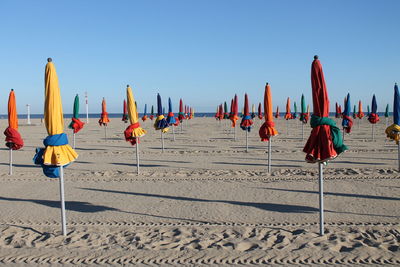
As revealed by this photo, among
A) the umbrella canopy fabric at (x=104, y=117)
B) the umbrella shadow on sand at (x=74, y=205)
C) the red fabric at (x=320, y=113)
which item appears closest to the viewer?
the red fabric at (x=320, y=113)

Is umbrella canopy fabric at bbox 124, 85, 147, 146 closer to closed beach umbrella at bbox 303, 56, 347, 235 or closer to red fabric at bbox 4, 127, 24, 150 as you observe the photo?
red fabric at bbox 4, 127, 24, 150

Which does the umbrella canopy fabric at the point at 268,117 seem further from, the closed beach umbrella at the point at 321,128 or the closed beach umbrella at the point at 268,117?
the closed beach umbrella at the point at 321,128

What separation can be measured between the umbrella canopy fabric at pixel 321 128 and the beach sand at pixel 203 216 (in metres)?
1.44

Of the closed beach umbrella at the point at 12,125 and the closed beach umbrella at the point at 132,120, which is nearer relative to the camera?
the closed beach umbrella at the point at 12,125

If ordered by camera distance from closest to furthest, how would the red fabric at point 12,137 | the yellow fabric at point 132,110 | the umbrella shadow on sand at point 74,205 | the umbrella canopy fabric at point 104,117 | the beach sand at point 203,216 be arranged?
the beach sand at point 203,216
the umbrella shadow on sand at point 74,205
the yellow fabric at point 132,110
the red fabric at point 12,137
the umbrella canopy fabric at point 104,117

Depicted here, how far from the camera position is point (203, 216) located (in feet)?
24.6

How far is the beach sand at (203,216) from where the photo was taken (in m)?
5.48

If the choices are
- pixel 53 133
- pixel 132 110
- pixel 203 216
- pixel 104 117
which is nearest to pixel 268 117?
pixel 132 110

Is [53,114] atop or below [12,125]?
atop

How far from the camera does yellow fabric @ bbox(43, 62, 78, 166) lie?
599 centimetres

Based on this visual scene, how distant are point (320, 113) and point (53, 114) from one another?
4491 millimetres

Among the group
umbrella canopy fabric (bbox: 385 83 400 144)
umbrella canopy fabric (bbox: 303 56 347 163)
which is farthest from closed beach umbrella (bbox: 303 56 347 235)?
umbrella canopy fabric (bbox: 385 83 400 144)

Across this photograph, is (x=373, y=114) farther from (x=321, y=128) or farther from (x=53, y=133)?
(x=53, y=133)

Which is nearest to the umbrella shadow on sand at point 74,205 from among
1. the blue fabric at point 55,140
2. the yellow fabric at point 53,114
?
the yellow fabric at point 53,114
